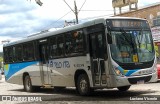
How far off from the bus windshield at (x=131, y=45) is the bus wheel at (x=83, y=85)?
2.13m

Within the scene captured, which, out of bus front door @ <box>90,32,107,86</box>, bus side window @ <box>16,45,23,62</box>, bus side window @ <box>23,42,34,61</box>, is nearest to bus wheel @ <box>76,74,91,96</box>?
bus front door @ <box>90,32,107,86</box>

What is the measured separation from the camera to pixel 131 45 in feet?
48.3

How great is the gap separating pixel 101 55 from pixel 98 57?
Result: 9.1 inches

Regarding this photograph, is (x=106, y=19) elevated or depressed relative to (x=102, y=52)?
elevated

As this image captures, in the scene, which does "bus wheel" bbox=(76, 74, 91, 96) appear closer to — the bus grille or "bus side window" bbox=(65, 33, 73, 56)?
"bus side window" bbox=(65, 33, 73, 56)

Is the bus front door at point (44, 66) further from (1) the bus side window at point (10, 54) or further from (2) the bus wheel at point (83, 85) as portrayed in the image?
(1) the bus side window at point (10, 54)

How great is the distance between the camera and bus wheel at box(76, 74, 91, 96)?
51.5 ft

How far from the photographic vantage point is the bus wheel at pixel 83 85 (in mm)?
15711

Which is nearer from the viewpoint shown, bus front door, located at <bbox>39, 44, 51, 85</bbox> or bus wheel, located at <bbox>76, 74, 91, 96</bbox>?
bus wheel, located at <bbox>76, 74, 91, 96</bbox>

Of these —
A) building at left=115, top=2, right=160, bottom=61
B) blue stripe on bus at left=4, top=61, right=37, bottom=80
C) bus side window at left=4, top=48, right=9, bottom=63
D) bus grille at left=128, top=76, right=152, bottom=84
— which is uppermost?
building at left=115, top=2, right=160, bottom=61

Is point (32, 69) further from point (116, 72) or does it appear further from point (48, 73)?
point (116, 72)

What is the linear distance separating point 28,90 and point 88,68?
7516mm

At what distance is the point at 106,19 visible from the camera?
47.8ft

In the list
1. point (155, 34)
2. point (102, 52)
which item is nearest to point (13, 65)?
point (102, 52)
